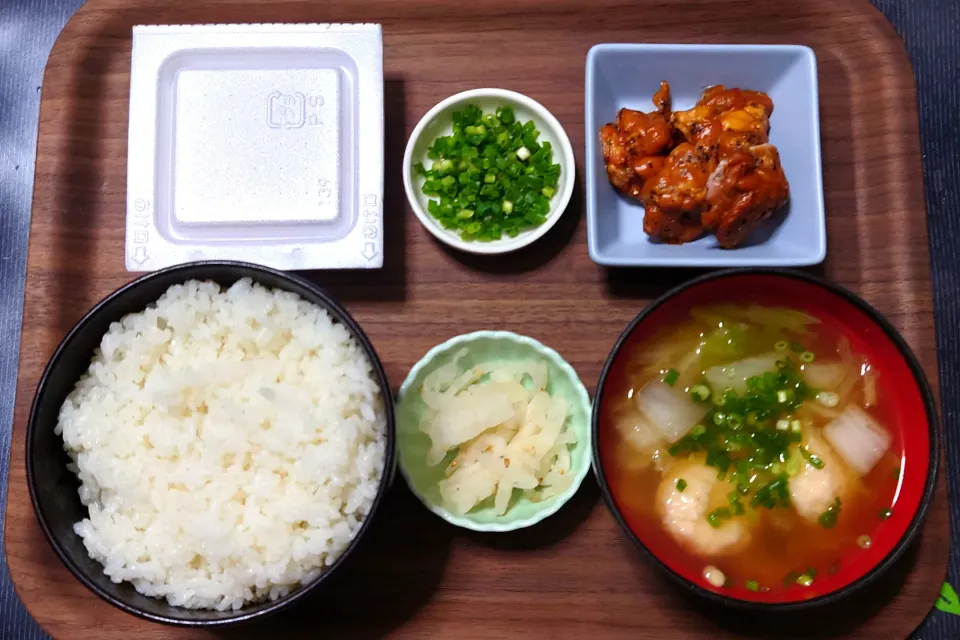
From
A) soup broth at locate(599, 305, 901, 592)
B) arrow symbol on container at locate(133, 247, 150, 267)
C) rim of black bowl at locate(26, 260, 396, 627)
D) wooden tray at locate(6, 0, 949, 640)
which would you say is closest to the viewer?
rim of black bowl at locate(26, 260, 396, 627)

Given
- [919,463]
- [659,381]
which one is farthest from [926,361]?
[659,381]

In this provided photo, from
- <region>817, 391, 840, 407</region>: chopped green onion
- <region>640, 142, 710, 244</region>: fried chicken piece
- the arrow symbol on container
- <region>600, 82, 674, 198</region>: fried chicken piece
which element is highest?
<region>600, 82, 674, 198</region>: fried chicken piece

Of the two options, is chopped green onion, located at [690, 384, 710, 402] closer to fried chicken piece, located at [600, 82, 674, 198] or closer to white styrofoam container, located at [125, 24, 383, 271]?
fried chicken piece, located at [600, 82, 674, 198]

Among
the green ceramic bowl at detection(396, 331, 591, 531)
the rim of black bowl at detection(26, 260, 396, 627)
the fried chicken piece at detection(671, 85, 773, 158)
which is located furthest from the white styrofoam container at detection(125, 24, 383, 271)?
the fried chicken piece at detection(671, 85, 773, 158)

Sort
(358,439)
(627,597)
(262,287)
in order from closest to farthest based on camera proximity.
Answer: (358,439) < (262,287) < (627,597)

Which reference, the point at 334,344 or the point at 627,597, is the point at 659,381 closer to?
the point at 627,597

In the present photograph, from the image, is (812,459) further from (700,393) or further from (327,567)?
(327,567)

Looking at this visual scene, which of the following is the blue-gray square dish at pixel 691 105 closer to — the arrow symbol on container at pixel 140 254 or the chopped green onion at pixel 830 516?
the chopped green onion at pixel 830 516
